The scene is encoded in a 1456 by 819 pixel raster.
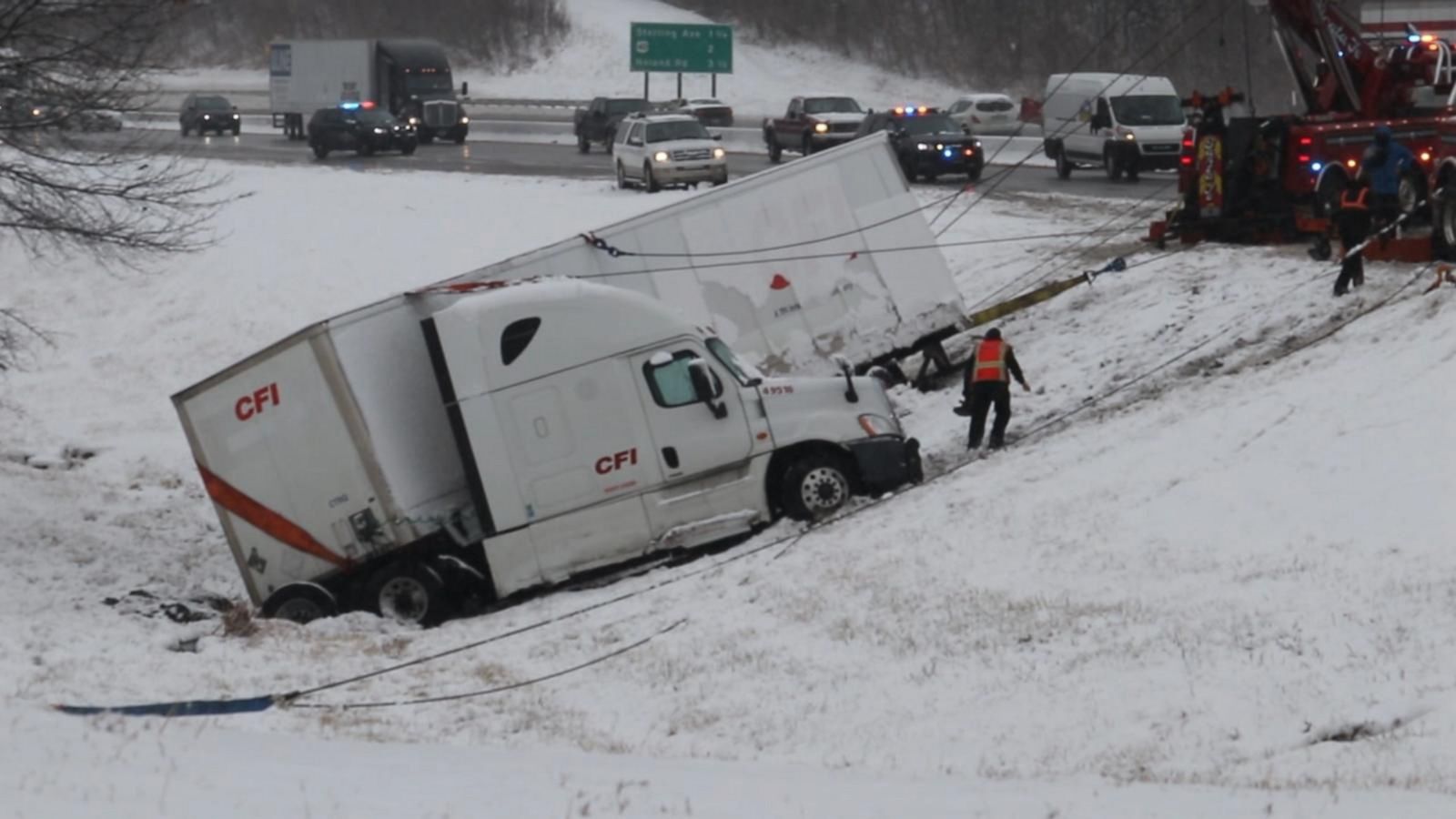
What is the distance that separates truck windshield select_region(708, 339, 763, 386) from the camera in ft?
54.1

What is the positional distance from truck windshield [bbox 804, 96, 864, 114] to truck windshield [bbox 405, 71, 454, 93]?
19940mm

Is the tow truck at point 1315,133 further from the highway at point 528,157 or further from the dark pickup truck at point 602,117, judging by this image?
the dark pickup truck at point 602,117

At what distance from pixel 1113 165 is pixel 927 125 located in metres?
4.22

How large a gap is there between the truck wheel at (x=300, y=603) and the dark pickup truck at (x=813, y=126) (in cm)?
3405

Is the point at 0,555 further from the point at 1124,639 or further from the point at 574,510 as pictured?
the point at 1124,639

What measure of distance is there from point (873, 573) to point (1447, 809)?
6648mm

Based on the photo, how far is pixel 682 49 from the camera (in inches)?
2874

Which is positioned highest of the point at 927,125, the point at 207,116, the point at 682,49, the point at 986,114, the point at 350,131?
the point at 207,116

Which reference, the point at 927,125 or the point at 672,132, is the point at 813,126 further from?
the point at 672,132

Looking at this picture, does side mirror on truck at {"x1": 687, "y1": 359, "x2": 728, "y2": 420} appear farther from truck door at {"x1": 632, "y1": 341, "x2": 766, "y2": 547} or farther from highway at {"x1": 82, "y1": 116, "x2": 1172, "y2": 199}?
highway at {"x1": 82, "y1": 116, "x2": 1172, "y2": 199}

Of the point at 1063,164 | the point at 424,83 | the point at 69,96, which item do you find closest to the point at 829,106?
the point at 1063,164

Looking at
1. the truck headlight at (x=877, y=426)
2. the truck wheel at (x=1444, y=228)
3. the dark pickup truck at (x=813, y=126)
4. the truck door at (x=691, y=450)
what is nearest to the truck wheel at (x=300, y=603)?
the truck door at (x=691, y=450)

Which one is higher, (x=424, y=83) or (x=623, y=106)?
(x=424, y=83)

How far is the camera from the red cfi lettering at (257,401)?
52.2 feet
